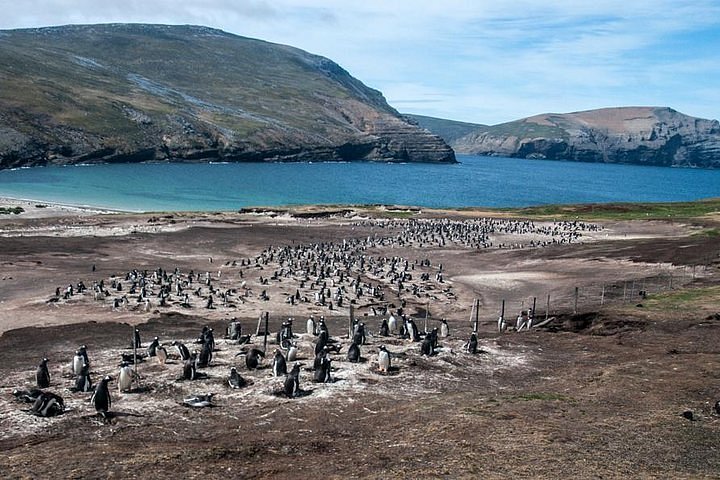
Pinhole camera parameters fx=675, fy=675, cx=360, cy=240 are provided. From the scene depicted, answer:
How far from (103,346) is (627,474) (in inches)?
798

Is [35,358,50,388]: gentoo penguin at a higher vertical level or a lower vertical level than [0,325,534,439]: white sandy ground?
higher

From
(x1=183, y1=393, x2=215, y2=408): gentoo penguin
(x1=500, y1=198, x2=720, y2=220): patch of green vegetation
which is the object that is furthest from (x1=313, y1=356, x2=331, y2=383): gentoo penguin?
(x1=500, y1=198, x2=720, y2=220): patch of green vegetation

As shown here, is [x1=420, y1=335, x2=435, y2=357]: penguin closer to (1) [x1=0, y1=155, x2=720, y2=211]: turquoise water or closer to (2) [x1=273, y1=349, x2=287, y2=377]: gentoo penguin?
(2) [x1=273, y1=349, x2=287, y2=377]: gentoo penguin

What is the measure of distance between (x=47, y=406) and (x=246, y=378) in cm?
628

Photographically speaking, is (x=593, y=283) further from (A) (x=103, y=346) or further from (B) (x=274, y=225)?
(B) (x=274, y=225)

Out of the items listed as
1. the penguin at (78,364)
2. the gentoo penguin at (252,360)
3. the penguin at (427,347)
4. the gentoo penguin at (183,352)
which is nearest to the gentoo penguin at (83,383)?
the penguin at (78,364)

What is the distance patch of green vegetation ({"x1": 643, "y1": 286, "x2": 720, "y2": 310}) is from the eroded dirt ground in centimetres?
36

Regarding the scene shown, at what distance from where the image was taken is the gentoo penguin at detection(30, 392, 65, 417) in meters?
18.0

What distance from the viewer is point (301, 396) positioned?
67.8 feet

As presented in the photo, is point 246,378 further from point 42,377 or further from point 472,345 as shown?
A: point 472,345

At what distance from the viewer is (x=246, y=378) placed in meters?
22.3

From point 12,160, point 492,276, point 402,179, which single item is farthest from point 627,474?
point 402,179

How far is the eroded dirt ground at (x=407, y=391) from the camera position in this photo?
14.9 m

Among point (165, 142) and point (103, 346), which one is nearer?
point (103, 346)
